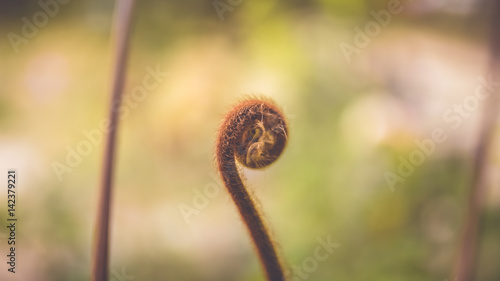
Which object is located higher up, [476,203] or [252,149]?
[252,149]

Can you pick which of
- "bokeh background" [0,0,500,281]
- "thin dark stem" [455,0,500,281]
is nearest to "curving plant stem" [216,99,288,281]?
"thin dark stem" [455,0,500,281]

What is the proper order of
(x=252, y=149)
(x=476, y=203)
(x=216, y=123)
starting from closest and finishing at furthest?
1. (x=252, y=149)
2. (x=476, y=203)
3. (x=216, y=123)

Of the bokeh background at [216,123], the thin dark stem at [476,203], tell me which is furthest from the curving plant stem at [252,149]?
the bokeh background at [216,123]

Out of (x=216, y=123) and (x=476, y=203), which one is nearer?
(x=476, y=203)

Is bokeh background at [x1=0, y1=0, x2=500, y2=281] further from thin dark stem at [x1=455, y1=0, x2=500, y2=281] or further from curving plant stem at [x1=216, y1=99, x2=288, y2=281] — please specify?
curving plant stem at [x1=216, y1=99, x2=288, y2=281]

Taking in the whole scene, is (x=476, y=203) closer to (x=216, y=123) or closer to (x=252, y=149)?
(x=252, y=149)

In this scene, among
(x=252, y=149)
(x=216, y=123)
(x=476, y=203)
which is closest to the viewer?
(x=252, y=149)

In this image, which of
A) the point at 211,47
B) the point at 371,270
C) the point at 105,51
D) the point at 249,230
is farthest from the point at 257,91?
the point at 249,230

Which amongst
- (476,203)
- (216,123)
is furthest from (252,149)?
(216,123)
